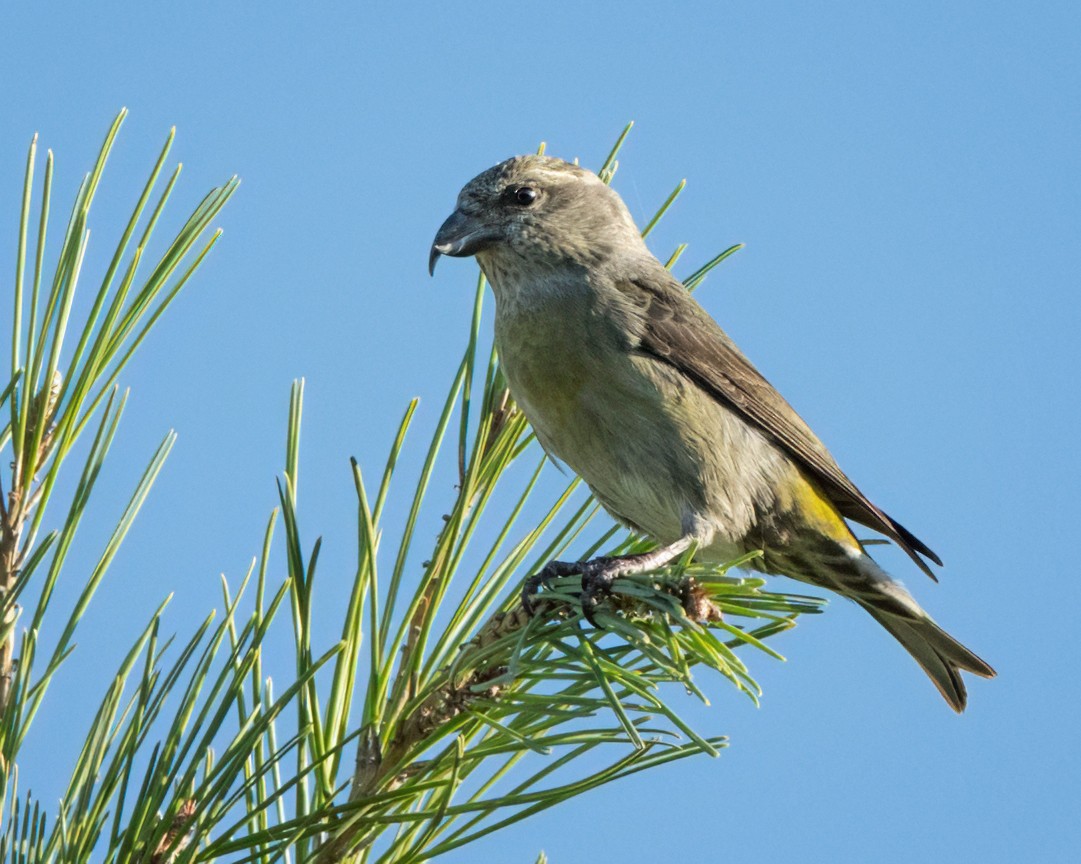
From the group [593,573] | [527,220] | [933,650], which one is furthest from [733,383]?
[593,573]

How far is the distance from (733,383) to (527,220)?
3.01 ft

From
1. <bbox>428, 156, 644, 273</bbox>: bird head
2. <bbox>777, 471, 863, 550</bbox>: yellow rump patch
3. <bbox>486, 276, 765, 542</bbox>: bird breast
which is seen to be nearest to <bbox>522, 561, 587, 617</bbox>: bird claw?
<bbox>486, 276, 765, 542</bbox>: bird breast

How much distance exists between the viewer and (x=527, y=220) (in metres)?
4.27

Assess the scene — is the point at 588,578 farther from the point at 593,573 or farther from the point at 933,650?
the point at 933,650

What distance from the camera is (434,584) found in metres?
2.39

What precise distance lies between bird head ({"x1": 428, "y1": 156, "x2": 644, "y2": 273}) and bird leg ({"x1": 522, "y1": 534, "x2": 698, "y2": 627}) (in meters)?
1.47

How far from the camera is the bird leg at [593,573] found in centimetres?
231

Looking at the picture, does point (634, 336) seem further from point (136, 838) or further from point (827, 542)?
point (136, 838)

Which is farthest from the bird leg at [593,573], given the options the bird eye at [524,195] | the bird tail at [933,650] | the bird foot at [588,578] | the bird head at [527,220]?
the bird eye at [524,195]

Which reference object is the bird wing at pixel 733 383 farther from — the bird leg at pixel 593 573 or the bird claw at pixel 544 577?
the bird claw at pixel 544 577

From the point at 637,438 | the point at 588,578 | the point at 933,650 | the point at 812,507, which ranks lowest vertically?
the point at 933,650

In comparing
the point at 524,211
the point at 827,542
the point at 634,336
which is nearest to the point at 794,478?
the point at 827,542

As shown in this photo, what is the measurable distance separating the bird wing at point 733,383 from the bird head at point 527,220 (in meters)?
0.28

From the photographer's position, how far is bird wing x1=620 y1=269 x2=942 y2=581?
3967 mm
